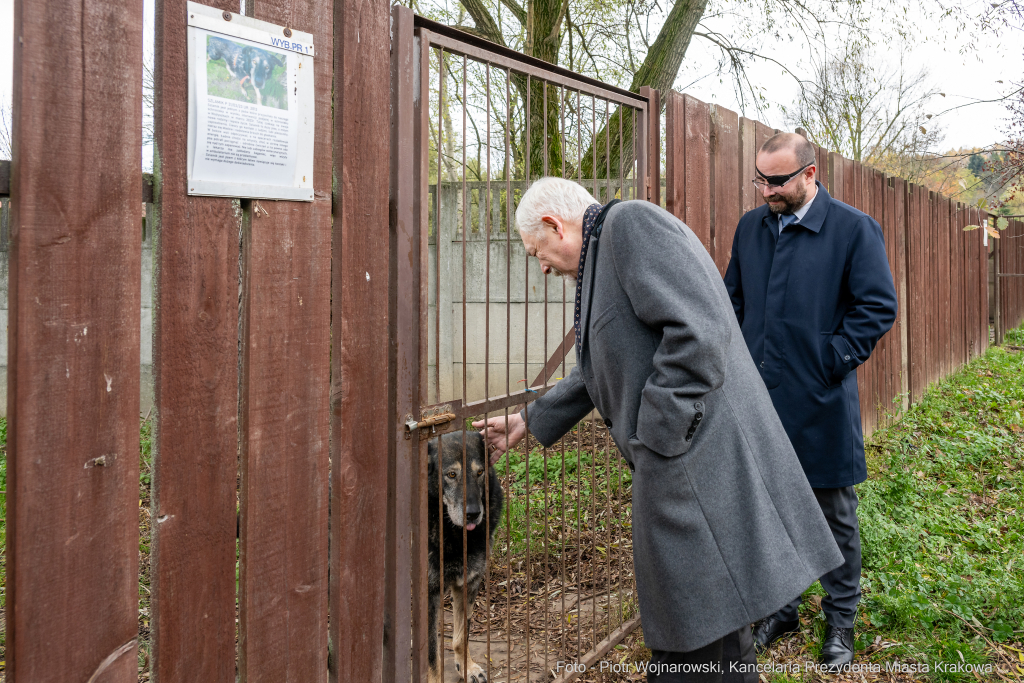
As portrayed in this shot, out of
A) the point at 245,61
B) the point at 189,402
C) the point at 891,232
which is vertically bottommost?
the point at 189,402

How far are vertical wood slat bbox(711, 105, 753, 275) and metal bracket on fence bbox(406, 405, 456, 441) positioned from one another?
2.29 meters

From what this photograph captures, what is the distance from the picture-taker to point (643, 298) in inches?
79.4

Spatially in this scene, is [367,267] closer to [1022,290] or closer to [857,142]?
[1022,290]

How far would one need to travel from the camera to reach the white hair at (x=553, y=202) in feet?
7.64

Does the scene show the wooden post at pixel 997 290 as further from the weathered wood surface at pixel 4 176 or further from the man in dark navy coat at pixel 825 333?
the weathered wood surface at pixel 4 176

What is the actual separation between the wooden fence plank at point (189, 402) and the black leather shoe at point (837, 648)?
2.70 m

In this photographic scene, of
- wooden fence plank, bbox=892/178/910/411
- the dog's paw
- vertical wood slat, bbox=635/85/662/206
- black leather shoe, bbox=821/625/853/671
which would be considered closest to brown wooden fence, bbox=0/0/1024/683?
the dog's paw

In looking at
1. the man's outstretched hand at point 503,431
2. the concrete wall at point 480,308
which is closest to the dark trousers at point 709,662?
the man's outstretched hand at point 503,431

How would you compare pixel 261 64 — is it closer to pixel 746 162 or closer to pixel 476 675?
pixel 476 675

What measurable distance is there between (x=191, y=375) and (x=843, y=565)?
118 inches

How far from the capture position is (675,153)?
12.1 feet

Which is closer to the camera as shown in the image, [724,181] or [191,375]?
[191,375]

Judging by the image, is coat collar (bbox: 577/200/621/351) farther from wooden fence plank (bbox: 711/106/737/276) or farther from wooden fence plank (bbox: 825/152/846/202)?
wooden fence plank (bbox: 825/152/846/202)

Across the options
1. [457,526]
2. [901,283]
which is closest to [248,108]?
[457,526]
